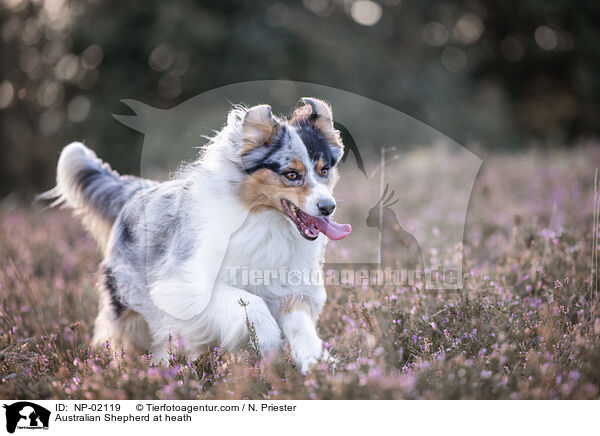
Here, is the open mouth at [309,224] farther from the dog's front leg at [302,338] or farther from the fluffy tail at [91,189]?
the fluffy tail at [91,189]

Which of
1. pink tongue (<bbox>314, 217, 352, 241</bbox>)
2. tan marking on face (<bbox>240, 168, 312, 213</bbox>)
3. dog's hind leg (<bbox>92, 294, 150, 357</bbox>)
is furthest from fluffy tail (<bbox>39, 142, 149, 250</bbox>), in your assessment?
pink tongue (<bbox>314, 217, 352, 241</bbox>)

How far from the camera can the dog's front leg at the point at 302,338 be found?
3.13 meters

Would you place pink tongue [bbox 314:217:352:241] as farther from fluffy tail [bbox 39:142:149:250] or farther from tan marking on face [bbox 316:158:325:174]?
fluffy tail [bbox 39:142:149:250]

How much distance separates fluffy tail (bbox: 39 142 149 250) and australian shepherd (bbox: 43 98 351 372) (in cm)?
72

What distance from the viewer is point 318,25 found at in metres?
12.0

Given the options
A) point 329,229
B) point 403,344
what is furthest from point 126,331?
point 403,344

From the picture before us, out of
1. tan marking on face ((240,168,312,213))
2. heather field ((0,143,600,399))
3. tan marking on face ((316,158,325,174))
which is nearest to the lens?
heather field ((0,143,600,399))

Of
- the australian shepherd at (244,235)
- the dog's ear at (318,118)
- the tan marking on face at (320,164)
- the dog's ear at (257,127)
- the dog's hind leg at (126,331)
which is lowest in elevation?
the dog's hind leg at (126,331)

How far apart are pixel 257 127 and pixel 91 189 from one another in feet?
6.86
